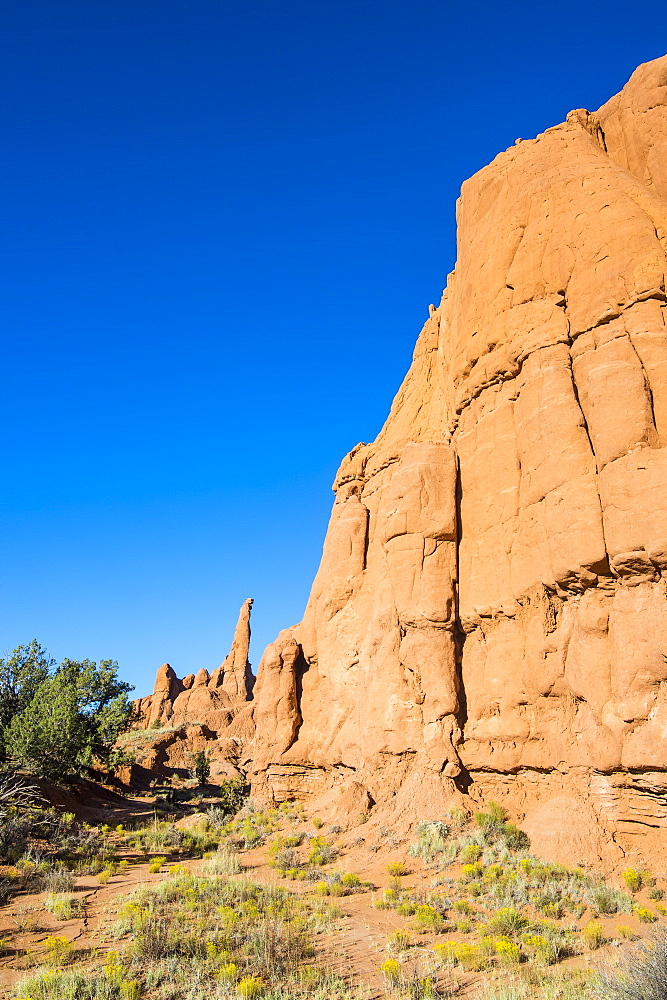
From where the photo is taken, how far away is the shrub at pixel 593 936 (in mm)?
10586

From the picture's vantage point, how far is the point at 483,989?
30.6 feet

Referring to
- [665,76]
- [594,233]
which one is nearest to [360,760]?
[594,233]

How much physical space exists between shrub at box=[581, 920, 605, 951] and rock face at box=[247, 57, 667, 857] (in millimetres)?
3964

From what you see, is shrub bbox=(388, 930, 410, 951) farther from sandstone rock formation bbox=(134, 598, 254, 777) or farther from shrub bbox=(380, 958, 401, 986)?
sandstone rock formation bbox=(134, 598, 254, 777)

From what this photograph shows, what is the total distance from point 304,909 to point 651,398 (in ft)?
50.6

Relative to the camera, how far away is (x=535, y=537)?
18969mm

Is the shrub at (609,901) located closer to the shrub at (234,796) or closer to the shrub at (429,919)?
the shrub at (429,919)

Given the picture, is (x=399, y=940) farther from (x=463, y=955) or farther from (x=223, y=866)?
(x=223, y=866)

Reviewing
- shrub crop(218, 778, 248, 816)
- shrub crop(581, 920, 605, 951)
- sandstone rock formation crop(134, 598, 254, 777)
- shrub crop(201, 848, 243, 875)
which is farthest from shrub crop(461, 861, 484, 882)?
sandstone rock formation crop(134, 598, 254, 777)

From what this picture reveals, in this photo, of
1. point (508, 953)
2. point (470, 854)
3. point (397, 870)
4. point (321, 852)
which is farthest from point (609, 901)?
point (321, 852)

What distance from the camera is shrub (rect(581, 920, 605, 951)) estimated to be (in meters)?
10.6

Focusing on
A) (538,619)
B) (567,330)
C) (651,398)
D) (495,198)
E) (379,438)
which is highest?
(495,198)

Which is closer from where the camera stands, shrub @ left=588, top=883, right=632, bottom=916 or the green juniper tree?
shrub @ left=588, top=883, right=632, bottom=916

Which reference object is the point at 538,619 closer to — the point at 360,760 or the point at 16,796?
the point at 360,760
